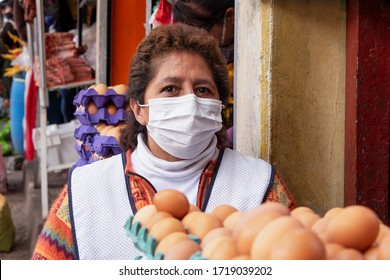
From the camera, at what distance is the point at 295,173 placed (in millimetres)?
→ 2592

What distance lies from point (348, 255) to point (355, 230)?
0.18 ft

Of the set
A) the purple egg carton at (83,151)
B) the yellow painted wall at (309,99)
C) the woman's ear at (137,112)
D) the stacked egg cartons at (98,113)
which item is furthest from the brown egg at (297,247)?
the purple egg carton at (83,151)

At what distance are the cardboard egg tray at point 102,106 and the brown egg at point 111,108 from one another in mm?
17

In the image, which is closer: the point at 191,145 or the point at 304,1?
the point at 191,145

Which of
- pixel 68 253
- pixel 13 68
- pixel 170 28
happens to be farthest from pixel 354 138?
pixel 13 68

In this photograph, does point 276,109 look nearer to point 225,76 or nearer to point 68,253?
point 225,76

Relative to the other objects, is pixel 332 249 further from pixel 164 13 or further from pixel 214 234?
pixel 164 13

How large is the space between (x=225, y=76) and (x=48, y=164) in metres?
3.65

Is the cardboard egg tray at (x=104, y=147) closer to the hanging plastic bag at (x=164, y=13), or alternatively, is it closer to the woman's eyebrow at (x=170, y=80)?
the woman's eyebrow at (x=170, y=80)

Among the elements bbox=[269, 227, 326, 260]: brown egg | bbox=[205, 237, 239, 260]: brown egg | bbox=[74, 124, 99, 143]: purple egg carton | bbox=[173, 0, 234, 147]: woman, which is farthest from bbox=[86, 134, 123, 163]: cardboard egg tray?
bbox=[269, 227, 326, 260]: brown egg

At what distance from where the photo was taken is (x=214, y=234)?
4.49 feet

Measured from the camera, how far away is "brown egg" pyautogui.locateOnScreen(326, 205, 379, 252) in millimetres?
1259

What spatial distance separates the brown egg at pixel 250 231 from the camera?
1235 mm

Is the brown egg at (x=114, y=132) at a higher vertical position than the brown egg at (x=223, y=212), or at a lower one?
higher
